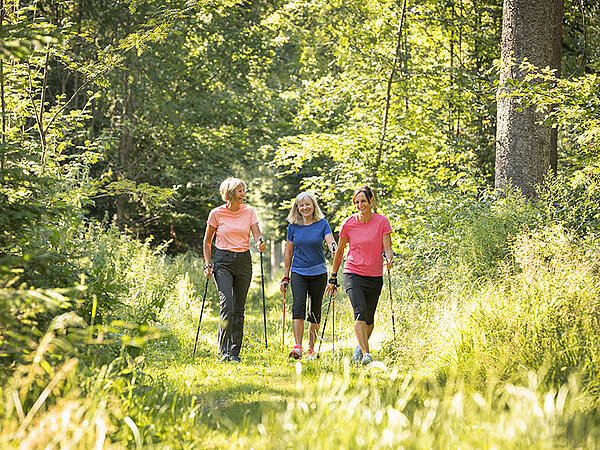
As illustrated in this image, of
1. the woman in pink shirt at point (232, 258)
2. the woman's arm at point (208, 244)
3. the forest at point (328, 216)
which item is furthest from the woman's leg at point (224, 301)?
the forest at point (328, 216)

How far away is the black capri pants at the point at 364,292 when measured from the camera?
825 centimetres

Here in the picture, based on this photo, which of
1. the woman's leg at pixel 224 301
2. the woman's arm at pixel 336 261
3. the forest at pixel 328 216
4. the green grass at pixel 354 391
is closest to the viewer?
the green grass at pixel 354 391

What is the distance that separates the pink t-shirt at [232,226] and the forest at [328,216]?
1009mm

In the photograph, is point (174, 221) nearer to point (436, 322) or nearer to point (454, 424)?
point (436, 322)

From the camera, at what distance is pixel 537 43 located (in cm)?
1063

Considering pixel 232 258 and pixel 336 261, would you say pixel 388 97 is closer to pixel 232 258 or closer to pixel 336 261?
pixel 336 261

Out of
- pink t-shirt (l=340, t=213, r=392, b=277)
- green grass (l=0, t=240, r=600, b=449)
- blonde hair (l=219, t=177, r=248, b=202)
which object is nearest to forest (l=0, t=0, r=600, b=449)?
green grass (l=0, t=240, r=600, b=449)

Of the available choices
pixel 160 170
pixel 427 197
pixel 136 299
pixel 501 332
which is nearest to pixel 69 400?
pixel 501 332

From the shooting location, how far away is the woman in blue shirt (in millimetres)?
8953

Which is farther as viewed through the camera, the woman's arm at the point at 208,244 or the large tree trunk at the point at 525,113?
the large tree trunk at the point at 525,113

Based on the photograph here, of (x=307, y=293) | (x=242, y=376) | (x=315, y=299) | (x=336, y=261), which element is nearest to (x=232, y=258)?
(x=307, y=293)

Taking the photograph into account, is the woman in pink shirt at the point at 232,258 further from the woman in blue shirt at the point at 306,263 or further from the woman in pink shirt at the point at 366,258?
the woman in pink shirt at the point at 366,258

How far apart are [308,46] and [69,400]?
631 inches

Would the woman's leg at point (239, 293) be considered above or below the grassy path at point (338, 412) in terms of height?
above
